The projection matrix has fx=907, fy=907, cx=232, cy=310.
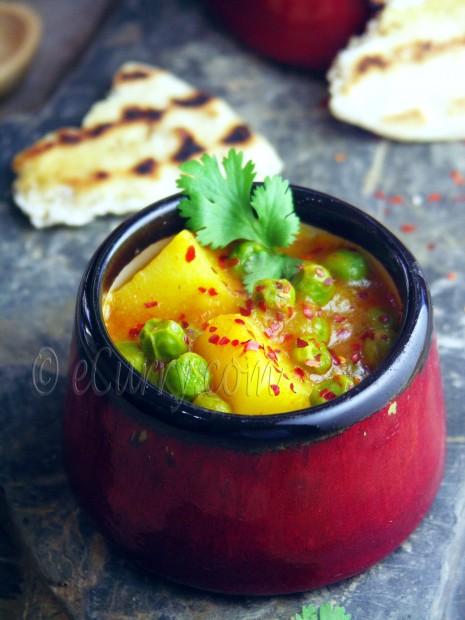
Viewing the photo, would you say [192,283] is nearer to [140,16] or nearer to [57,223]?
[57,223]

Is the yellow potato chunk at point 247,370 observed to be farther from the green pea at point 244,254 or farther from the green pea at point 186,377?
the green pea at point 244,254

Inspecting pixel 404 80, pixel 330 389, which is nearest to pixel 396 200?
pixel 404 80

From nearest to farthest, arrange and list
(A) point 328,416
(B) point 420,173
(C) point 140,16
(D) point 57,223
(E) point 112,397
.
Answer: (A) point 328,416 → (E) point 112,397 → (D) point 57,223 → (B) point 420,173 → (C) point 140,16

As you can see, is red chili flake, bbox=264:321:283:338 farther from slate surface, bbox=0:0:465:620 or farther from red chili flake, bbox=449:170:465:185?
red chili flake, bbox=449:170:465:185

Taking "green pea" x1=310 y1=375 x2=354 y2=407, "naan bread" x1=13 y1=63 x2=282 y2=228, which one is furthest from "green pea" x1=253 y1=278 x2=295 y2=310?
"naan bread" x1=13 y1=63 x2=282 y2=228

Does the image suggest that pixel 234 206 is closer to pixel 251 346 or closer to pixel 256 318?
pixel 256 318

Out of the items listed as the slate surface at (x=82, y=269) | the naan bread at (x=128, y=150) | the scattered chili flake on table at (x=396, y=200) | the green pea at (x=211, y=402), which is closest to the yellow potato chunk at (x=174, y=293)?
the green pea at (x=211, y=402)

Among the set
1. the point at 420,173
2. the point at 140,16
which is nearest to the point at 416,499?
the point at 420,173
